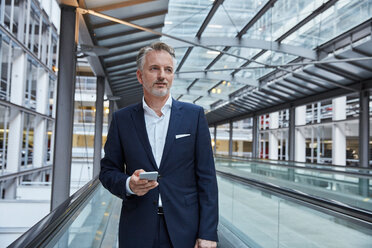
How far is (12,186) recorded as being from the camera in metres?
16.4

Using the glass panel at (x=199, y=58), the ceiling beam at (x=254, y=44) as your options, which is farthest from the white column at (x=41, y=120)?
the ceiling beam at (x=254, y=44)

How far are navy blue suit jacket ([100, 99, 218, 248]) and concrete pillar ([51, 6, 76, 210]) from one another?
5.16 meters

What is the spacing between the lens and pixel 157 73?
5.64 feet

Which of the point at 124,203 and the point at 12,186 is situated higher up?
the point at 124,203

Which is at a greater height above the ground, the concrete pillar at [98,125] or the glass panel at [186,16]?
the glass panel at [186,16]

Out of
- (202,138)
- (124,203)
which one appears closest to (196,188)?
(202,138)

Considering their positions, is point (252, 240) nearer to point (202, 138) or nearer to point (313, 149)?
point (202, 138)

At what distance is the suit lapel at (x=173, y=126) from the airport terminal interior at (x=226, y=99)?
2.34 ft

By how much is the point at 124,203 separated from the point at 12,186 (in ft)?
54.9

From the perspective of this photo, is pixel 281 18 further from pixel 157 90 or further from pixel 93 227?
A: pixel 157 90

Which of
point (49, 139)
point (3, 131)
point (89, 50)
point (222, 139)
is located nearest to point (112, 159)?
point (89, 50)

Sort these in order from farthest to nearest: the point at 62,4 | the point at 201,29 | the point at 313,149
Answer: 1. the point at 313,149
2. the point at 201,29
3. the point at 62,4

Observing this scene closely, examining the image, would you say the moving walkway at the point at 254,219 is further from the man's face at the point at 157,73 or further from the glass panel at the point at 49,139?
the glass panel at the point at 49,139

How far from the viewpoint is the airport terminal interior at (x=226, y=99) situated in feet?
12.9
